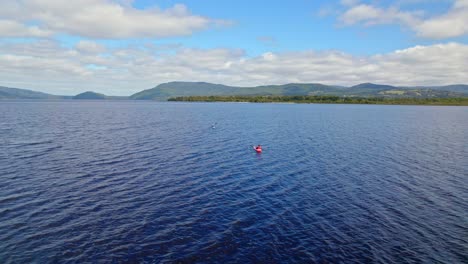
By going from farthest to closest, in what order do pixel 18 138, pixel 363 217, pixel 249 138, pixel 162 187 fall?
1. pixel 249 138
2. pixel 18 138
3. pixel 162 187
4. pixel 363 217

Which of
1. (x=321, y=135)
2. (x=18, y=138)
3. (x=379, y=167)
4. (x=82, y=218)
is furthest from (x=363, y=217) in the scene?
(x=18, y=138)

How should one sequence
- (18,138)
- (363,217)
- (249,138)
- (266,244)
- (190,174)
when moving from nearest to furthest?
(266,244), (363,217), (190,174), (18,138), (249,138)

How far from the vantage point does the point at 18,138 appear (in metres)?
63.3

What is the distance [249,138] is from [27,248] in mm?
56478

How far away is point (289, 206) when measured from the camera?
2944 centimetres

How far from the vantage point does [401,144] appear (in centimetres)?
6669

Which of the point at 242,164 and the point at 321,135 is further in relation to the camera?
the point at 321,135

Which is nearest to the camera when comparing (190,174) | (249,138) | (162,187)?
(162,187)

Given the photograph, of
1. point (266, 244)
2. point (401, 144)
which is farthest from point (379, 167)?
point (266, 244)

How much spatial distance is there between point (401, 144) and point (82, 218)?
65444mm

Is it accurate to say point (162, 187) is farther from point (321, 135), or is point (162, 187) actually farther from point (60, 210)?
point (321, 135)

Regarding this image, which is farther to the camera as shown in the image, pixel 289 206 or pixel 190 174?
pixel 190 174

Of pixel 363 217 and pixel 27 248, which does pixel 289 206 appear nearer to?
pixel 363 217

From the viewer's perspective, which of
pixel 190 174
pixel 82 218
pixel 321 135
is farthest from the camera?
Answer: pixel 321 135
